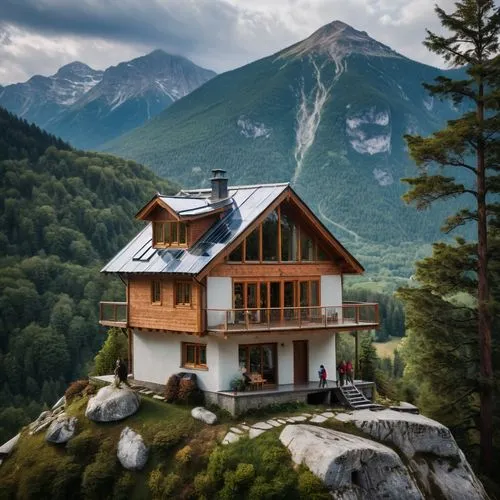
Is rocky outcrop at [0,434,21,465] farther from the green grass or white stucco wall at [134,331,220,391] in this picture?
the green grass

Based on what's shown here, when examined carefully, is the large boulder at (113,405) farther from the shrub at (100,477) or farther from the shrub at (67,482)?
the shrub at (67,482)

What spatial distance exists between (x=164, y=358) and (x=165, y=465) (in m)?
7.94

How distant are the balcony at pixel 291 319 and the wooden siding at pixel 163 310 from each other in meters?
0.80

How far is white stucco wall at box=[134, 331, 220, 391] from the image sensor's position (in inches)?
1455

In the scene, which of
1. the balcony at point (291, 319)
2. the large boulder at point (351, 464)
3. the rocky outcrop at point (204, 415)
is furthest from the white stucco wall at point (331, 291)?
the large boulder at point (351, 464)

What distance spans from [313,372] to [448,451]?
7.86m

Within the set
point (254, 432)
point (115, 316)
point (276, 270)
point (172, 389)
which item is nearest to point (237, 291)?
point (276, 270)

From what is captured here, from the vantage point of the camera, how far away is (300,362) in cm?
3962

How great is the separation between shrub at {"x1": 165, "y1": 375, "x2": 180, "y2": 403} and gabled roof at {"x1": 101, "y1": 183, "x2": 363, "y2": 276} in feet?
16.9

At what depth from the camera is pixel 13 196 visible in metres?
152

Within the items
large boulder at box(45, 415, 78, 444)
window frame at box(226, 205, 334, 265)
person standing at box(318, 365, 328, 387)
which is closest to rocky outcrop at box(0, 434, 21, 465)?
large boulder at box(45, 415, 78, 444)

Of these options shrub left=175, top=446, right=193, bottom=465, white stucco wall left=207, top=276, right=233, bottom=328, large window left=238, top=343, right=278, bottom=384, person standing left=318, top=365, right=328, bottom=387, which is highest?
white stucco wall left=207, top=276, right=233, bottom=328

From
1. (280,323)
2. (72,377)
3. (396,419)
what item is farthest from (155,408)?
(72,377)

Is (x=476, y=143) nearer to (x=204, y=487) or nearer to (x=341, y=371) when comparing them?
(x=341, y=371)
